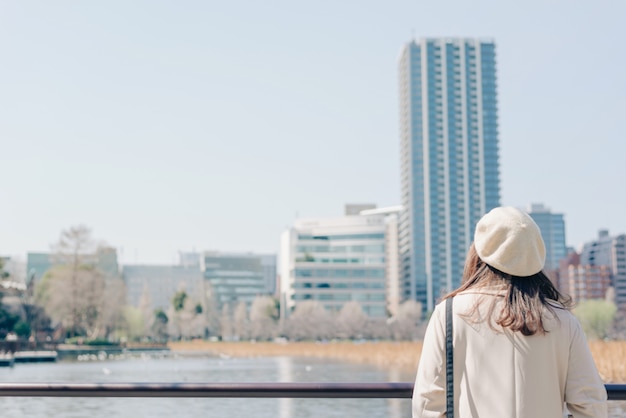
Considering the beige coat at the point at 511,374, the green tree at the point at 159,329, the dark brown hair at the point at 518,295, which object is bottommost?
the green tree at the point at 159,329

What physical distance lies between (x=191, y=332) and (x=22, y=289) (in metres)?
28.7

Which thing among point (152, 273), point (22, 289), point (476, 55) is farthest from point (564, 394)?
point (476, 55)

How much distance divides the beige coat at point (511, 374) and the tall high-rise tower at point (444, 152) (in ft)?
425

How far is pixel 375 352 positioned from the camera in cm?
2994

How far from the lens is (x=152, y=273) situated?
126 metres

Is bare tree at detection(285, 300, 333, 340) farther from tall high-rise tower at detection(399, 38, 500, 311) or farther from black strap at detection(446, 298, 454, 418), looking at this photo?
black strap at detection(446, 298, 454, 418)

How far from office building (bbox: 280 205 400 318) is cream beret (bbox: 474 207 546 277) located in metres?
88.8

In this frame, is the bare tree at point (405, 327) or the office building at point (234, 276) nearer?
→ the bare tree at point (405, 327)

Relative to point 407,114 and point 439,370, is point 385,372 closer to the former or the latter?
point 439,370

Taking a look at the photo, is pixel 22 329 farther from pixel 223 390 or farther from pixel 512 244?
pixel 512 244

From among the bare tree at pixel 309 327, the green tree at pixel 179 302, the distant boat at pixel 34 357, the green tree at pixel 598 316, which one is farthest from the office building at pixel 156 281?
the distant boat at pixel 34 357

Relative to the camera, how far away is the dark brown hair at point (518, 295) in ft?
5.95

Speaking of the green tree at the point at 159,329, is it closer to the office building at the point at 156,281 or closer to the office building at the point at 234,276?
the office building at the point at 156,281

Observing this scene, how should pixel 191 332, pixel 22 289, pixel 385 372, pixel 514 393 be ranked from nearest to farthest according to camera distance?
pixel 514 393, pixel 385 372, pixel 22 289, pixel 191 332
